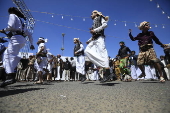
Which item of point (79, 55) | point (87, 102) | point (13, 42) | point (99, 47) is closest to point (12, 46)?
point (13, 42)

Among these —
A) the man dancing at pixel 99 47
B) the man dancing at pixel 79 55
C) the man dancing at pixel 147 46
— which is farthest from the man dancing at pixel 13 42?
the man dancing at pixel 147 46

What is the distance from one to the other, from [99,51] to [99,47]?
0.38 feet

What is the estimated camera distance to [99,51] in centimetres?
303

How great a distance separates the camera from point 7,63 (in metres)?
2.36

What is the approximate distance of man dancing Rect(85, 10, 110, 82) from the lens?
2922mm

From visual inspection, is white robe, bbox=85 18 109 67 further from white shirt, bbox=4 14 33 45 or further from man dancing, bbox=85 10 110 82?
white shirt, bbox=4 14 33 45

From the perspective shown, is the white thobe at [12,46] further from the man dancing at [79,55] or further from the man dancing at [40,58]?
the man dancing at [79,55]

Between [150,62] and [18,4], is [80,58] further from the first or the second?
[18,4]

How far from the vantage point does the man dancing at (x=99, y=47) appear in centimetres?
292

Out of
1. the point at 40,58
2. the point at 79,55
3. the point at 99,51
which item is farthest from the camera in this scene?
the point at 79,55

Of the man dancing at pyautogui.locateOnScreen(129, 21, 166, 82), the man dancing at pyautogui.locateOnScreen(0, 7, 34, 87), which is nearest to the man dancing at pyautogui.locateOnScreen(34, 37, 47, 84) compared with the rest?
the man dancing at pyautogui.locateOnScreen(0, 7, 34, 87)

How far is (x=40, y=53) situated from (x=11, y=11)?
159cm

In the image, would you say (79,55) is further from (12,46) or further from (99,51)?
(12,46)

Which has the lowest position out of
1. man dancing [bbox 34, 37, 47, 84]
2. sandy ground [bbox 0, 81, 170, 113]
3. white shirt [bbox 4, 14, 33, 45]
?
sandy ground [bbox 0, 81, 170, 113]
